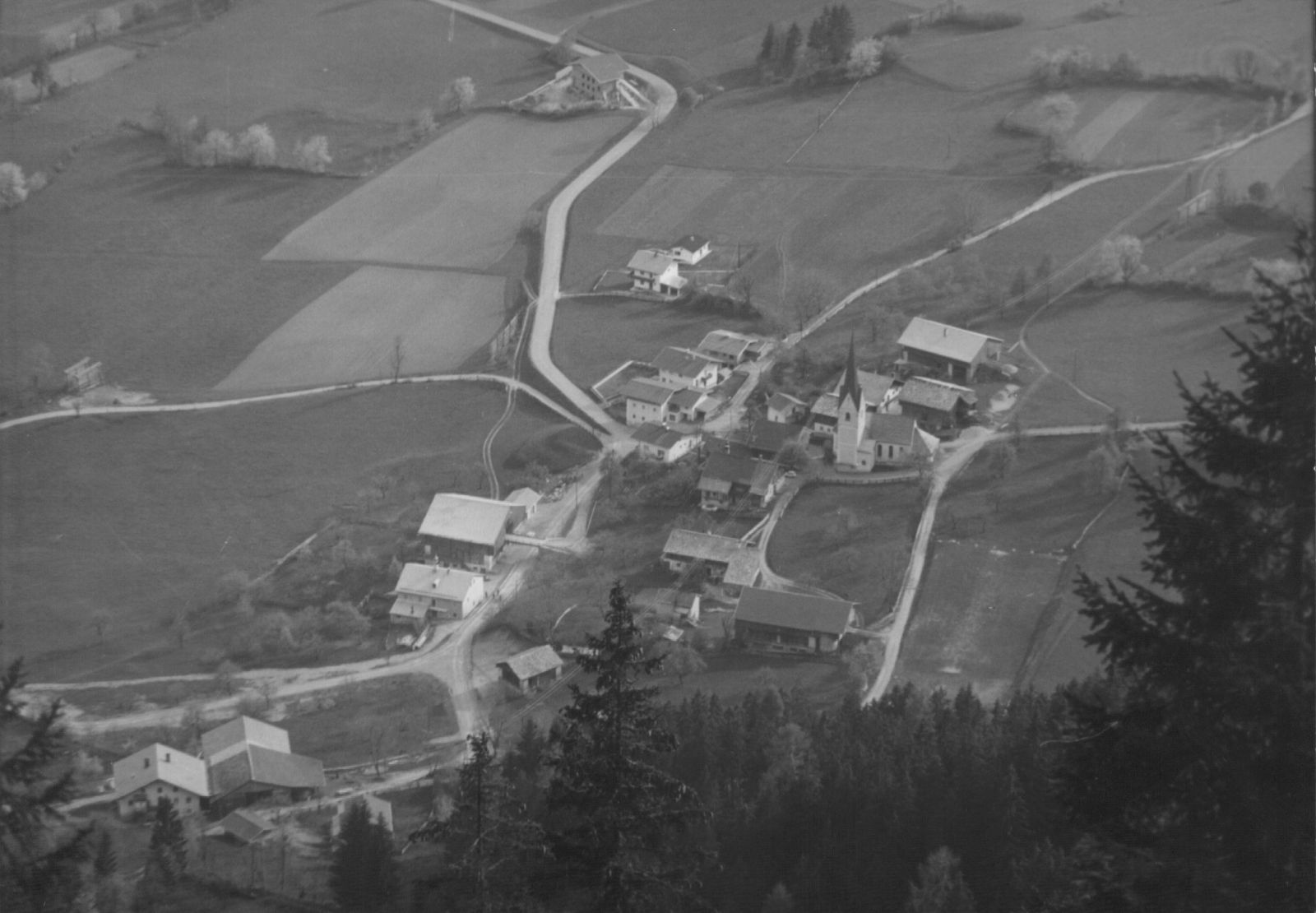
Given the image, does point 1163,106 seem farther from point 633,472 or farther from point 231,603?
point 231,603

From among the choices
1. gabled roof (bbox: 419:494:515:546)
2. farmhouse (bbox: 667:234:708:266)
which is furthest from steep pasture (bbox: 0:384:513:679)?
farmhouse (bbox: 667:234:708:266)

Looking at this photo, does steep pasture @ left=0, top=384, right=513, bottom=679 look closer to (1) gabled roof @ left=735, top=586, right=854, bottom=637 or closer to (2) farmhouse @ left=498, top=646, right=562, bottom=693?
(2) farmhouse @ left=498, top=646, right=562, bottom=693

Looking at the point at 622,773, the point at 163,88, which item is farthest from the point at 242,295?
the point at 622,773

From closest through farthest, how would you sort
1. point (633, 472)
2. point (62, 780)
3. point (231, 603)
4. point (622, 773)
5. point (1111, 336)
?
point (62, 780) → point (622, 773) → point (231, 603) → point (633, 472) → point (1111, 336)

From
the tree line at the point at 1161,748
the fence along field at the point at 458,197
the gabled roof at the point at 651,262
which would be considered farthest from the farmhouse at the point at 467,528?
the tree line at the point at 1161,748

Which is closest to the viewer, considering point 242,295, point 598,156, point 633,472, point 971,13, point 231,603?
point 231,603

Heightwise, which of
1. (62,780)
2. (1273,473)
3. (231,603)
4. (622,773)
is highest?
(1273,473)

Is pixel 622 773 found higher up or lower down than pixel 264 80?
higher up
